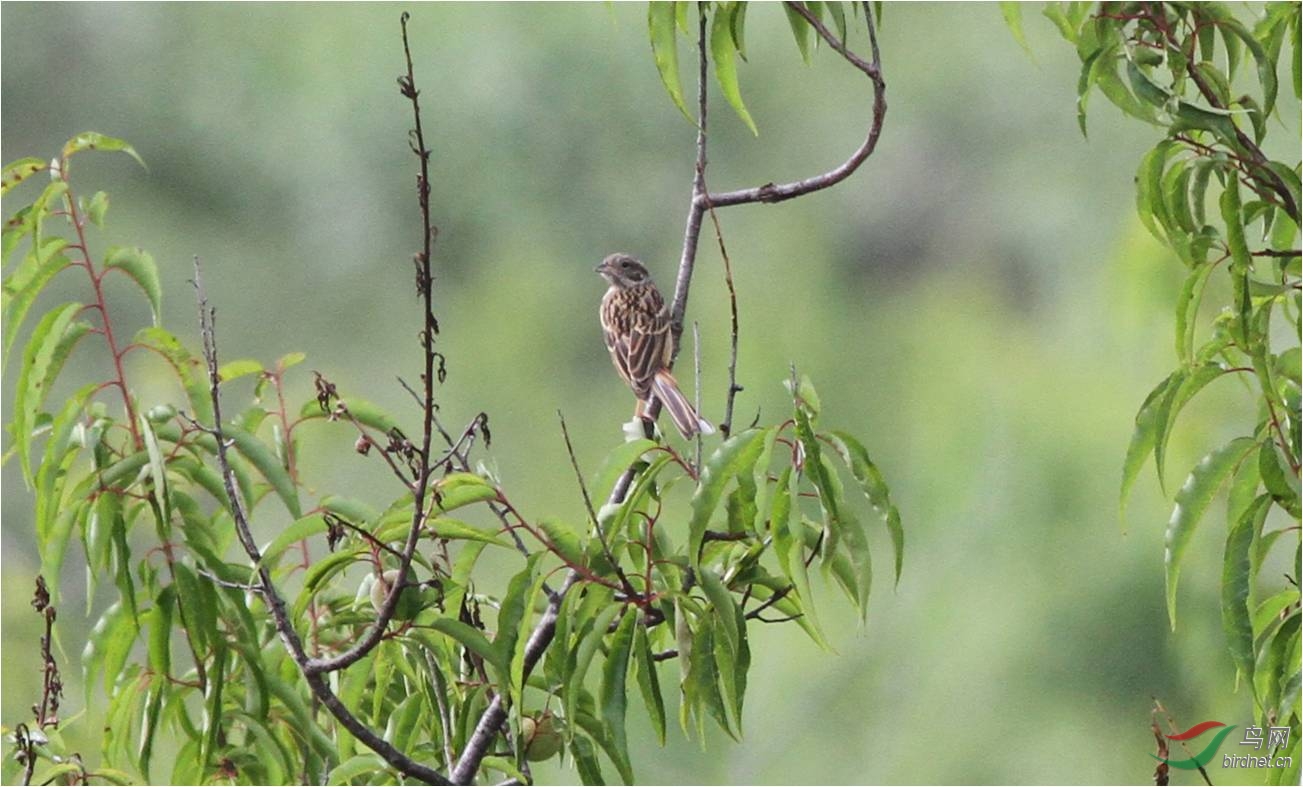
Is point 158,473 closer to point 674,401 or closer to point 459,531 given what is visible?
point 459,531

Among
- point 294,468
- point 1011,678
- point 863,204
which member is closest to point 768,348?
point 1011,678

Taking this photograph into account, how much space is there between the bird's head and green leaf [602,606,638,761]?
2.64m

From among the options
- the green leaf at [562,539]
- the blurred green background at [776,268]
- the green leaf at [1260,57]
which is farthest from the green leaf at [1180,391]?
the blurred green background at [776,268]

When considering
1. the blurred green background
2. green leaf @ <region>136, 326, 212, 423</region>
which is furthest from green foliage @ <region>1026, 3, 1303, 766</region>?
the blurred green background

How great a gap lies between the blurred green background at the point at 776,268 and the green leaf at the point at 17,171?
4.16 metres

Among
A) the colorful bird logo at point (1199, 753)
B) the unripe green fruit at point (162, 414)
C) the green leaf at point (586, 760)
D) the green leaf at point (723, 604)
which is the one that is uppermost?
the unripe green fruit at point (162, 414)

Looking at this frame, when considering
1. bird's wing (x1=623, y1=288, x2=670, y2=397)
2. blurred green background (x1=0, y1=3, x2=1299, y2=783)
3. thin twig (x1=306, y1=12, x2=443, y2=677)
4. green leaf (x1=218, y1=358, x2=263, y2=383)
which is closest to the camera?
thin twig (x1=306, y1=12, x2=443, y2=677)

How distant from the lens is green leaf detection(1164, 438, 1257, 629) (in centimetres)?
148

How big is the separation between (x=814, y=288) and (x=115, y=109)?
159 inches

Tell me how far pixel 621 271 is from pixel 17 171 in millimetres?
2489

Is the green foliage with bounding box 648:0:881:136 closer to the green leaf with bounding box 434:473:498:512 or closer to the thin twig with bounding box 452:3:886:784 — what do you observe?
the thin twig with bounding box 452:3:886:784

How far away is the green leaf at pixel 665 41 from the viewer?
5.13 feet

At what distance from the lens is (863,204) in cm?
907

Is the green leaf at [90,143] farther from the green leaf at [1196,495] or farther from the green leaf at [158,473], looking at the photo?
the green leaf at [1196,495]
